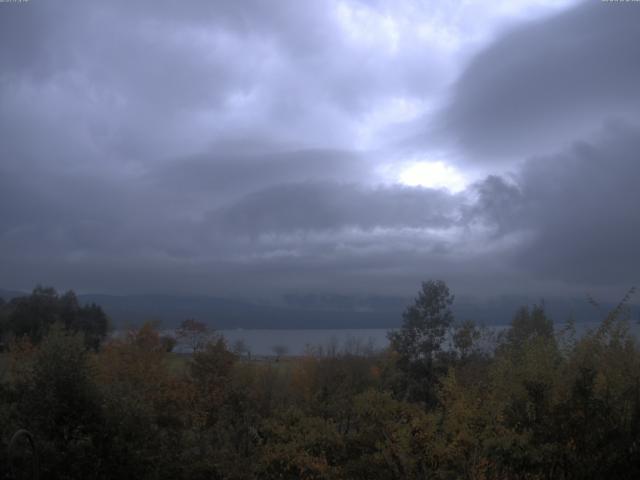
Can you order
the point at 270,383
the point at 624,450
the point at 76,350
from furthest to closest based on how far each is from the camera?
the point at 270,383
the point at 76,350
the point at 624,450

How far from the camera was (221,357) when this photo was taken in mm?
42906

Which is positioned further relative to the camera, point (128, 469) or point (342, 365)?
point (342, 365)

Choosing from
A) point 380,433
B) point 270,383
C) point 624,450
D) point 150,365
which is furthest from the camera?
point 150,365

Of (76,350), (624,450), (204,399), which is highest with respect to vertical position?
(76,350)

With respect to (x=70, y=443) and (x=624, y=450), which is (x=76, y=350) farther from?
(x=624, y=450)

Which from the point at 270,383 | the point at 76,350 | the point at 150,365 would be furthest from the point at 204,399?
the point at 76,350

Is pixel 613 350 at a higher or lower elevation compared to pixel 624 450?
higher

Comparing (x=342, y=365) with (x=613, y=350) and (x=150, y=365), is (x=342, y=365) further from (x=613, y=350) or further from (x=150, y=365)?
(x=613, y=350)

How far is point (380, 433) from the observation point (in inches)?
655

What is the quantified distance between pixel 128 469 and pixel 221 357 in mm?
30747

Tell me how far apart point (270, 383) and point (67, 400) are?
22040mm

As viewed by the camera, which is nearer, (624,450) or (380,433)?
(624,450)

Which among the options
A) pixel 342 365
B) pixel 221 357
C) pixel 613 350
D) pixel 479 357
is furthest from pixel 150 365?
pixel 613 350

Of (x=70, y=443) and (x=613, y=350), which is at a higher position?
(x=613, y=350)
